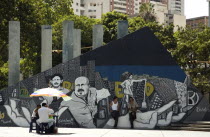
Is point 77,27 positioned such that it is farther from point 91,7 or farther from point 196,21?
point 196,21

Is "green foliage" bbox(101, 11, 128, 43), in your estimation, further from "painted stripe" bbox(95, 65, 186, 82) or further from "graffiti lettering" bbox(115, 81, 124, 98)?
"graffiti lettering" bbox(115, 81, 124, 98)

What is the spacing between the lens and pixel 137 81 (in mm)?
20891

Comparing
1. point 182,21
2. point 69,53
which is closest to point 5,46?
point 69,53

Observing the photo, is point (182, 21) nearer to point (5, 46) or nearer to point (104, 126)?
point (5, 46)

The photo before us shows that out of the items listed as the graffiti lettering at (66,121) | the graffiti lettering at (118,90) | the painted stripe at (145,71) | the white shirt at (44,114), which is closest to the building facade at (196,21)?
the painted stripe at (145,71)

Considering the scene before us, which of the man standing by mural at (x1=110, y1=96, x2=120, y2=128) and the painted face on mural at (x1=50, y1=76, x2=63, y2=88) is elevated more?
the painted face on mural at (x1=50, y1=76, x2=63, y2=88)

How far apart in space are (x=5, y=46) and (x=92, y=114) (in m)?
16.2

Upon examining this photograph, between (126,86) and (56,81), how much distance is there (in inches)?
135

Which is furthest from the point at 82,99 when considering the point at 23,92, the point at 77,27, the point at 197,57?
the point at 77,27

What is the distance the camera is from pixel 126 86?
68.7 feet

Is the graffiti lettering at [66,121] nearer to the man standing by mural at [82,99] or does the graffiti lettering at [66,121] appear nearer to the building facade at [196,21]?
the man standing by mural at [82,99]

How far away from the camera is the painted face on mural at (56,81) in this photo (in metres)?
21.2

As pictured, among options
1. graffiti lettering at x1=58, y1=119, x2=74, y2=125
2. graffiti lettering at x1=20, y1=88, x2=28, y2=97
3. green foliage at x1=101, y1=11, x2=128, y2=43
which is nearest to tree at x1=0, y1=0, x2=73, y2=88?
graffiti lettering at x1=20, y1=88, x2=28, y2=97

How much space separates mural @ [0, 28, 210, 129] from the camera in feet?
68.2
